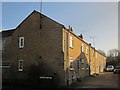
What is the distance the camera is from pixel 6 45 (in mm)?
31641

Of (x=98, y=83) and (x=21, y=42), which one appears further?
(x=21, y=42)

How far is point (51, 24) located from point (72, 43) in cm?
452

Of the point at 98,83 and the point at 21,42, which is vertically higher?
the point at 21,42

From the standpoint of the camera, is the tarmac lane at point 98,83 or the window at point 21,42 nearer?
the tarmac lane at point 98,83

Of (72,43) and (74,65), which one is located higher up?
(72,43)

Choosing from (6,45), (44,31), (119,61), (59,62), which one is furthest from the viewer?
(119,61)

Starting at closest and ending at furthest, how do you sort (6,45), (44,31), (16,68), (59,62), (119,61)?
(59,62) < (44,31) < (16,68) < (6,45) < (119,61)

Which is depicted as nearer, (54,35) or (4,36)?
(54,35)

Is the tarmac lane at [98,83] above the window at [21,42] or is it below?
below

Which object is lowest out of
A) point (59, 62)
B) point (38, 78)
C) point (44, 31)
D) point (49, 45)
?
point (38, 78)

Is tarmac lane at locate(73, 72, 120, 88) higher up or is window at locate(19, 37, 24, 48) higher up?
window at locate(19, 37, 24, 48)

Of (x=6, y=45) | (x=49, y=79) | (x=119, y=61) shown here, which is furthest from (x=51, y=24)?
(x=119, y=61)

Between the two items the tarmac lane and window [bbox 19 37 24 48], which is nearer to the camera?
the tarmac lane

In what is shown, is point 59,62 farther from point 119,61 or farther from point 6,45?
point 119,61
